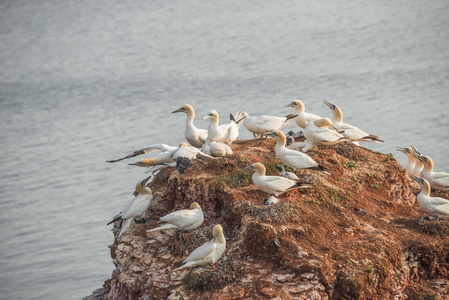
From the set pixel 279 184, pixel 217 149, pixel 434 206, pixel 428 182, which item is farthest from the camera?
pixel 428 182

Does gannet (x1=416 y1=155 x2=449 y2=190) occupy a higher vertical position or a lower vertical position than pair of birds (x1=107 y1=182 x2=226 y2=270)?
lower

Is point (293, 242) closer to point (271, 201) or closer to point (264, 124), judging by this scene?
point (271, 201)

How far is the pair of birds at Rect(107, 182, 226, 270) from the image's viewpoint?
454 inches

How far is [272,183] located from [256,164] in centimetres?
56

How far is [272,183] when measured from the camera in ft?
41.9

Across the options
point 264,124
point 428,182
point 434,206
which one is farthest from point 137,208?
point 428,182

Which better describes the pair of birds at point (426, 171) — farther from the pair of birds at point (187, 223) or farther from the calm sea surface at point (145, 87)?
the calm sea surface at point (145, 87)

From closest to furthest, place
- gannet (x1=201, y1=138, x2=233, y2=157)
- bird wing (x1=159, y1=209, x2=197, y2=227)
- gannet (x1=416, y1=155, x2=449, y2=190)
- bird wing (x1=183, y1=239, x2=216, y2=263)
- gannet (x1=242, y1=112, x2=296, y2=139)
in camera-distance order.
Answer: bird wing (x1=183, y1=239, x2=216, y2=263) → bird wing (x1=159, y1=209, x2=197, y2=227) → gannet (x1=201, y1=138, x2=233, y2=157) → gannet (x1=242, y1=112, x2=296, y2=139) → gannet (x1=416, y1=155, x2=449, y2=190)

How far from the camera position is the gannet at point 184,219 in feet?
40.7

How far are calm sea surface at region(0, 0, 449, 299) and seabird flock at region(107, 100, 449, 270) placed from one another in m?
8.48

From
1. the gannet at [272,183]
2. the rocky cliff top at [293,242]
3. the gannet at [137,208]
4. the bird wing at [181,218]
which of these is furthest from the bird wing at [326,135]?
the gannet at [137,208]

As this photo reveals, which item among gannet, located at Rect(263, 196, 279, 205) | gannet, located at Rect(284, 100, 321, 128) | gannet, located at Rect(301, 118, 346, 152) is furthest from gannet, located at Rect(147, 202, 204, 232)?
gannet, located at Rect(284, 100, 321, 128)

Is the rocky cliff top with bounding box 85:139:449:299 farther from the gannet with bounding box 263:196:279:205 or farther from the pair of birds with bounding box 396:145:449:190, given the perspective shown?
the pair of birds with bounding box 396:145:449:190

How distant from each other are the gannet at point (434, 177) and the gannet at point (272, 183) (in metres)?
5.01
